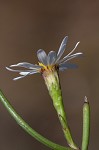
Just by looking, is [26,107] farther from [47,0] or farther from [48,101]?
[47,0]

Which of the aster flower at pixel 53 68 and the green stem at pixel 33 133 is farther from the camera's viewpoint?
the aster flower at pixel 53 68

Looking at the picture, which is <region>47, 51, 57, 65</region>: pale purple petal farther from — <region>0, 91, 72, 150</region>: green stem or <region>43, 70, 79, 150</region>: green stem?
<region>0, 91, 72, 150</region>: green stem

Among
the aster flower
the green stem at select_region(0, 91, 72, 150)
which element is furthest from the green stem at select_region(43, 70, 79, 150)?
the green stem at select_region(0, 91, 72, 150)

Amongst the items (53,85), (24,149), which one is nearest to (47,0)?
(24,149)

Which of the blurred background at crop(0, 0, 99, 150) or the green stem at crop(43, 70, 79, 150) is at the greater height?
the green stem at crop(43, 70, 79, 150)

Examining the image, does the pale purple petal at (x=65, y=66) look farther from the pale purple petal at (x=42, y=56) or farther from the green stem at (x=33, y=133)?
the green stem at (x=33, y=133)

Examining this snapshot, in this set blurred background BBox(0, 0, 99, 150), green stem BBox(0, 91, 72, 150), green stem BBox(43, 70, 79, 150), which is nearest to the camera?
green stem BBox(0, 91, 72, 150)

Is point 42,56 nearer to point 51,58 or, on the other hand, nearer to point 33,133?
point 51,58

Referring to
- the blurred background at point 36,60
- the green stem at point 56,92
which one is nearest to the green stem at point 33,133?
the green stem at point 56,92
